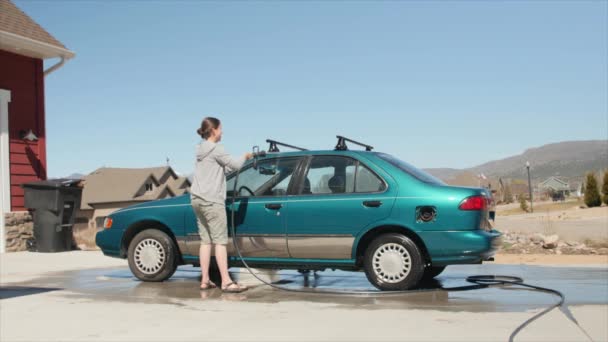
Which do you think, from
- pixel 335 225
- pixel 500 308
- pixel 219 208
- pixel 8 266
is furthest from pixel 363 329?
pixel 8 266

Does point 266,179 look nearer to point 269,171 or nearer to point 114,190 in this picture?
point 269,171

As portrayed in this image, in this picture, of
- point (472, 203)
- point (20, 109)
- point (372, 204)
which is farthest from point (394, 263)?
point (20, 109)

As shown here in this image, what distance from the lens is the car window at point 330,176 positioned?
7.26 m

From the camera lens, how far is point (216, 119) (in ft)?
24.4

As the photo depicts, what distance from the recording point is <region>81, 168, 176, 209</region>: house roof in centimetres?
7081

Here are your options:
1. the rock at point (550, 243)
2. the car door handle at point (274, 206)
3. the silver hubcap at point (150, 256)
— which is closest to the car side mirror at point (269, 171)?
the car door handle at point (274, 206)

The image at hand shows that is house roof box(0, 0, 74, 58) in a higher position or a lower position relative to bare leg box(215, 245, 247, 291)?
higher

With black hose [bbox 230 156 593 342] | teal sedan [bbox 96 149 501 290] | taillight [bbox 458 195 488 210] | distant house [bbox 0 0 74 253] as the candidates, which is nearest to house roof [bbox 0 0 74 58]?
distant house [bbox 0 0 74 253]

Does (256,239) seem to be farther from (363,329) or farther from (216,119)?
(363,329)

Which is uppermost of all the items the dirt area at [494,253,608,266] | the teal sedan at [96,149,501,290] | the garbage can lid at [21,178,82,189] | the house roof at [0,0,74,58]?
the house roof at [0,0,74,58]

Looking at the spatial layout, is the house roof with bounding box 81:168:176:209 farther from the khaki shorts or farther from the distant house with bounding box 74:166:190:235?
the khaki shorts

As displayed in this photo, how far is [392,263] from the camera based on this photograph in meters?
6.79

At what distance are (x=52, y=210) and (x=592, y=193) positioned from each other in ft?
151

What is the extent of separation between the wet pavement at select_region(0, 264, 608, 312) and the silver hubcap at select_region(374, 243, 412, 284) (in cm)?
24
